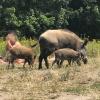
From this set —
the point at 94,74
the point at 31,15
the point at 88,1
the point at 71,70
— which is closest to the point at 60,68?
the point at 71,70

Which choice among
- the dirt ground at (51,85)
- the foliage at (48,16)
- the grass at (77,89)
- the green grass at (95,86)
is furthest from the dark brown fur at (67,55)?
the foliage at (48,16)

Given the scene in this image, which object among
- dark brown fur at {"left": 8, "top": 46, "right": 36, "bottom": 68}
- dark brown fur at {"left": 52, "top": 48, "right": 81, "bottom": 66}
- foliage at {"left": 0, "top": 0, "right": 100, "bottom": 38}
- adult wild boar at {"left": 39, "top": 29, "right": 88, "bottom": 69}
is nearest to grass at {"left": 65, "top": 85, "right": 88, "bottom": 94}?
dark brown fur at {"left": 52, "top": 48, "right": 81, "bottom": 66}

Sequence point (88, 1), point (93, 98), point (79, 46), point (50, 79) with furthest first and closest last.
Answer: point (88, 1) < point (79, 46) < point (50, 79) < point (93, 98)

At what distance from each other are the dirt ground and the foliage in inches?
700

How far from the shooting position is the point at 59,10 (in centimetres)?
Result: 3394

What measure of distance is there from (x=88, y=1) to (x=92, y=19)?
54.8 inches

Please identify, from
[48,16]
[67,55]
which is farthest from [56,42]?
[48,16]

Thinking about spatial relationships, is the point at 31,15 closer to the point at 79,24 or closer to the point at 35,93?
the point at 79,24

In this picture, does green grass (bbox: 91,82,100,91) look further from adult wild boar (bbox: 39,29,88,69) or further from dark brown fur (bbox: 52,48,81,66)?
adult wild boar (bbox: 39,29,88,69)

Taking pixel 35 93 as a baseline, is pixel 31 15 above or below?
below

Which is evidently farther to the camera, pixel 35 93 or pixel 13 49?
pixel 13 49

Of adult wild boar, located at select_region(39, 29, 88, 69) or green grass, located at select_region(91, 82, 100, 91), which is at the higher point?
green grass, located at select_region(91, 82, 100, 91)

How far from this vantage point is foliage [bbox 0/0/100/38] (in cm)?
3128

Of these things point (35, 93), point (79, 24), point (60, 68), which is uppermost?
point (35, 93)
